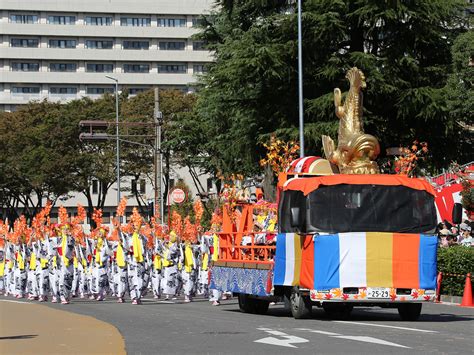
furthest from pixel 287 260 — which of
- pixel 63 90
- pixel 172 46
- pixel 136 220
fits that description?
pixel 172 46

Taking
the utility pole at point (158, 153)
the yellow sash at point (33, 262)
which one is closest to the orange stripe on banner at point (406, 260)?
the yellow sash at point (33, 262)

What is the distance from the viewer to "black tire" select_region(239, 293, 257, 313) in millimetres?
24094

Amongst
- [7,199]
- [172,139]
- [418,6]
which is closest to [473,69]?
[418,6]

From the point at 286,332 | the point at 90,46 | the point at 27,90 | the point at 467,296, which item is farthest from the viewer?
the point at 90,46

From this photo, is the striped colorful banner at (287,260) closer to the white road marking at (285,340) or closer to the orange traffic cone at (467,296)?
the white road marking at (285,340)

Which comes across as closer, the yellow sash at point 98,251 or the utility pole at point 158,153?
the yellow sash at point 98,251

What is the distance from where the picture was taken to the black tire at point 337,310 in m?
22.4

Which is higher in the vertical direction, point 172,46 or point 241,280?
point 172,46

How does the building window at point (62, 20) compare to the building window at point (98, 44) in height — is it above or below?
above

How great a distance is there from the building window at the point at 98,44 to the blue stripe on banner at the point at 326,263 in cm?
10412

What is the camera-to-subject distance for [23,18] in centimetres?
12056

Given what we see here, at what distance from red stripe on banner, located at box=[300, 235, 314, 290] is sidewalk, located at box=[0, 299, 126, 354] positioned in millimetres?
3334

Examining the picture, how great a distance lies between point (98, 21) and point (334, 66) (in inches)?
3208

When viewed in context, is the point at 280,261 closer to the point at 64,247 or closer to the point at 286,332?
→ the point at 286,332
